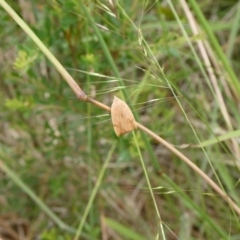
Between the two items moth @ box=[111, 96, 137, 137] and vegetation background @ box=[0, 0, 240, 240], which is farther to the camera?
vegetation background @ box=[0, 0, 240, 240]

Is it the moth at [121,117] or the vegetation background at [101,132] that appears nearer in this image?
the moth at [121,117]

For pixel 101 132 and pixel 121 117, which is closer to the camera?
pixel 121 117

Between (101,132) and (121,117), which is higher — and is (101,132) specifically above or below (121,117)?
below

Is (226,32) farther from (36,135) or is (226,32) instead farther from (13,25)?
(13,25)

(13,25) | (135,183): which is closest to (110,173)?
(135,183)
